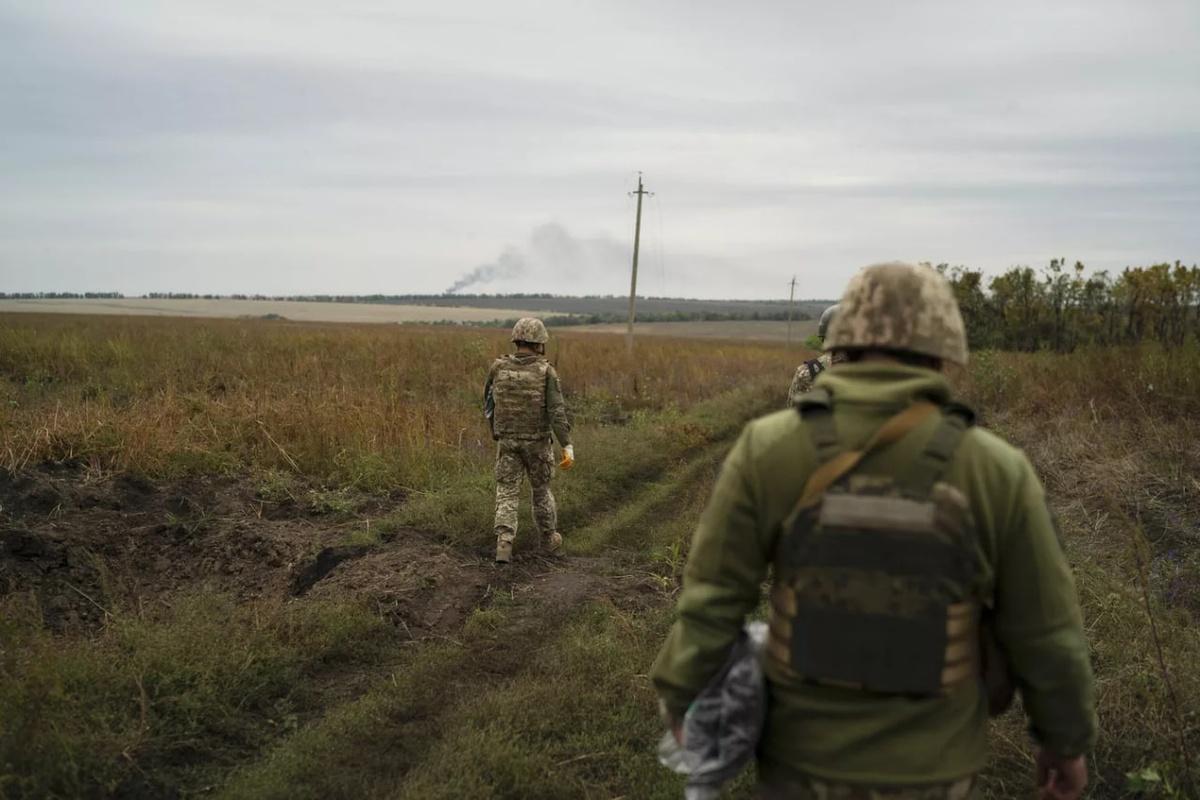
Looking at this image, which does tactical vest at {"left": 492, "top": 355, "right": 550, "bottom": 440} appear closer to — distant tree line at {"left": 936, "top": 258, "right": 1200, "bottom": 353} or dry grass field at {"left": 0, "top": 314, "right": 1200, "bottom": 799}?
dry grass field at {"left": 0, "top": 314, "right": 1200, "bottom": 799}

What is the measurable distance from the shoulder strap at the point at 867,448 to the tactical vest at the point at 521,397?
5.70 meters

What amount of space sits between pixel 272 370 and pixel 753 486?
46.0 ft

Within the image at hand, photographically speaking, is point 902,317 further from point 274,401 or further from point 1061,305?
point 1061,305

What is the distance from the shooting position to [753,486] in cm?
199

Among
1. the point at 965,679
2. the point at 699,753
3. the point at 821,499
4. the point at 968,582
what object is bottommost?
the point at 699,753

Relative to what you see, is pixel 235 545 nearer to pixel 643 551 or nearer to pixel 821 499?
pixel 643 551

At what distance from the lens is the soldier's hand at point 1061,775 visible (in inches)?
78.7

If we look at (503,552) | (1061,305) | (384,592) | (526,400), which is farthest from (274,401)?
(1061,305)

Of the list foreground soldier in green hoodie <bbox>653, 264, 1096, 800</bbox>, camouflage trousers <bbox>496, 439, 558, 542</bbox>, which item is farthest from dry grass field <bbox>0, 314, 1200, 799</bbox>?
foreground soldier in green hoodie <bbox>653, 264, 1096, 800</bbox>

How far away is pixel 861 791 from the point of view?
6.27 ft

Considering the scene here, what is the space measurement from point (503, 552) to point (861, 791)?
5525mm

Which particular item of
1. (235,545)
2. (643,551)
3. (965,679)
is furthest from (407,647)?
(965,679)

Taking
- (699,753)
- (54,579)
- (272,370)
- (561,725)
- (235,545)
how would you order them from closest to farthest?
(699,753)
(561,725)
(54,579)
(235,545)
(272,370)

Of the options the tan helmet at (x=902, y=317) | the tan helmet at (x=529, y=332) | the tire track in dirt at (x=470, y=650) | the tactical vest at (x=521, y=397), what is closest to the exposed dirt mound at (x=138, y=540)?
the tire track in dirt at (x=470, y=650)
